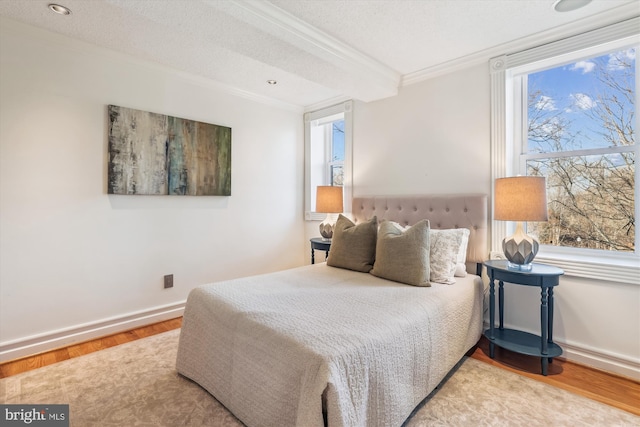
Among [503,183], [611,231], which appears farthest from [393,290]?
[611,231]

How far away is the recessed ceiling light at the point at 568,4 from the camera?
1.91 meters

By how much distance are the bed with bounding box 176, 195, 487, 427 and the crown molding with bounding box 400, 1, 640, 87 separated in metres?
1.61

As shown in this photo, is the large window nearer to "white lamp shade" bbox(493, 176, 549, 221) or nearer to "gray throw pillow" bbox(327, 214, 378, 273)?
"white lamp shade" bbox(493, 176, 549, 221)

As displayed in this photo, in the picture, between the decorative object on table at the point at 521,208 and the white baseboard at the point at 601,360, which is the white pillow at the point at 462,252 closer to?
the decorative object on table at the point at 521,208

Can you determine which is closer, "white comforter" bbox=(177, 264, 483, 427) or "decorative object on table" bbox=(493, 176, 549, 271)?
"white comforter" bbox=(177, 264, 483, 427)

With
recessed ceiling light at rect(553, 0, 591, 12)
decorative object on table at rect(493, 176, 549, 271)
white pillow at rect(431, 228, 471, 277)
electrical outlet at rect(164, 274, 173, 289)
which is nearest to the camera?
recessed ceiling light at rect(553, 0, 591, 12)

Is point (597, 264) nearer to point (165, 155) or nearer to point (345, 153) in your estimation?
point (345, 153)

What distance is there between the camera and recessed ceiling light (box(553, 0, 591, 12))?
6.27 feet

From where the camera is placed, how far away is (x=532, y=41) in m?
2.32

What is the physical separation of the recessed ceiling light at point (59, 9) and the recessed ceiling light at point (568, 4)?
10.4 ft

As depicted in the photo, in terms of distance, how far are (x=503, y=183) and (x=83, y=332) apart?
3.48 meters

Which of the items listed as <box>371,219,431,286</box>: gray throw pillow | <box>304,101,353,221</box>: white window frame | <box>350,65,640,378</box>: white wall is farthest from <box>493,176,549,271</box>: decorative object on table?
<box>304,101,353,221</box>: white window frame

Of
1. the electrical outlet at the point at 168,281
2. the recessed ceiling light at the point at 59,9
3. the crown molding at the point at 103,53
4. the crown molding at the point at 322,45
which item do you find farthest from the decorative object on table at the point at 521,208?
the recessed ceiling light at the point at 59,9

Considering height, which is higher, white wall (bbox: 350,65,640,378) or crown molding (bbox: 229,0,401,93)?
crown molding (bbox: 229,0,401,93)
